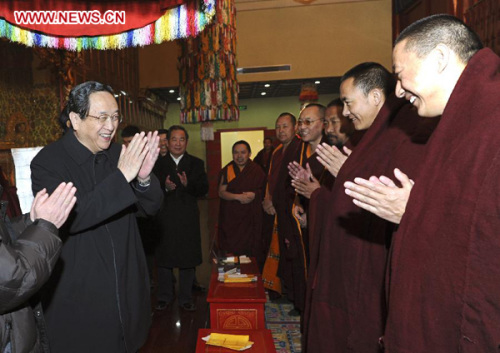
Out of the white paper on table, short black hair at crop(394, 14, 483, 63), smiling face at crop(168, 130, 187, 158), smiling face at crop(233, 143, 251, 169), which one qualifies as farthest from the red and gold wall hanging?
short black hair at crop(394, 14, 483, 63)

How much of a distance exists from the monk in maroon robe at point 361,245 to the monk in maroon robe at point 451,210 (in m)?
0.39

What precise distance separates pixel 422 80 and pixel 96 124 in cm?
115

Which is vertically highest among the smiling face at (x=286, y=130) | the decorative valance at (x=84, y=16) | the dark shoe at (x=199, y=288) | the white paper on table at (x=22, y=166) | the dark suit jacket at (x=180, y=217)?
the decorative valance at (x=84, y=16)

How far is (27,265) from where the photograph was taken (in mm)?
993

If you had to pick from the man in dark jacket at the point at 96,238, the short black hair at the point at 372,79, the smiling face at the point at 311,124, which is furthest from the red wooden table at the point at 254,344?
the smiling face at the point at 311,124

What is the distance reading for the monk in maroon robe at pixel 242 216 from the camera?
14.2 feet

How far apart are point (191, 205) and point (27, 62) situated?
295cm

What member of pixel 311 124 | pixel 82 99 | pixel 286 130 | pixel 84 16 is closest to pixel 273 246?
pixel 286 130

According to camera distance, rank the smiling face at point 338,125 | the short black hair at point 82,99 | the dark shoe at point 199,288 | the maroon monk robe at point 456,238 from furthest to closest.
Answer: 1. the dark shoe at point 199,288
2. the smiling face at point 338,125
3. the short black hair at point 82,99
4. the maroon monk robe at point 456,238

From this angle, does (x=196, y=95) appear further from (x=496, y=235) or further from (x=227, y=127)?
(x=227, y=127)

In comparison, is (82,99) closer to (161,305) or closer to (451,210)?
(451,210)

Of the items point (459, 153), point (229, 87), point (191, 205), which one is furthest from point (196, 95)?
point (459, 153)

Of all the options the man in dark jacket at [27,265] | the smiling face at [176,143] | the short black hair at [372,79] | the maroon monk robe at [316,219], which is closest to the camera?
the man in dark jacket at [27,265]

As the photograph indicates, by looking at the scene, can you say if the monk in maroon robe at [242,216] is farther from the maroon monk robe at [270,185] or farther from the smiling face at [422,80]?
the smiling face at [422,80]
